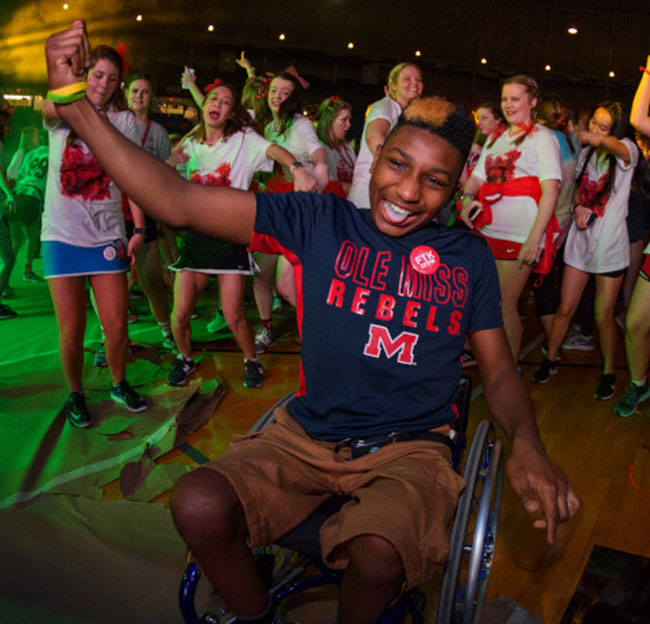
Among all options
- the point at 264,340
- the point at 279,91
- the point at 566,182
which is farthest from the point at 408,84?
the point at 264,340

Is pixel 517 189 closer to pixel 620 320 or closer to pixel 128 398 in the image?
pixel 128 398

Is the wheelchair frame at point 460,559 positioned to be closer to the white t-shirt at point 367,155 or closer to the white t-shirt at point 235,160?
the white t-shirt at point 235,160

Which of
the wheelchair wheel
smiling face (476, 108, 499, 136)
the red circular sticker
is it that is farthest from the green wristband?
smiling face (476, 108, 499, 136)

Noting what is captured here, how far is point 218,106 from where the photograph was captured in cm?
324

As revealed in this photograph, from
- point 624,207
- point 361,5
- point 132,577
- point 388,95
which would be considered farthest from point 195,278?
point 361,5

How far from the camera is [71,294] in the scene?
2771 mm

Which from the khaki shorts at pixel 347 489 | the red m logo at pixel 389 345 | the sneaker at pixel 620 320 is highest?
the red m logo at pixel 389 345

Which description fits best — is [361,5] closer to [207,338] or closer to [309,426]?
[207,338]

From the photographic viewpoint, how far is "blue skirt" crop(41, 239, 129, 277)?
272 centimetres

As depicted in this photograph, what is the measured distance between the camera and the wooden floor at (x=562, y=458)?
2109 mm

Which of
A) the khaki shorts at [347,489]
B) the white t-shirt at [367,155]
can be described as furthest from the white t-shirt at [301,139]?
the khaki shorts at [347,489]

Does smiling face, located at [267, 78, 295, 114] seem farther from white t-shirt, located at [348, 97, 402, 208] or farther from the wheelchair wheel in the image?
the wheelchair wheel

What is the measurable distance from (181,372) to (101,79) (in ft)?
5.20

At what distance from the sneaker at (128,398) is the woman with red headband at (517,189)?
6.15 feet
